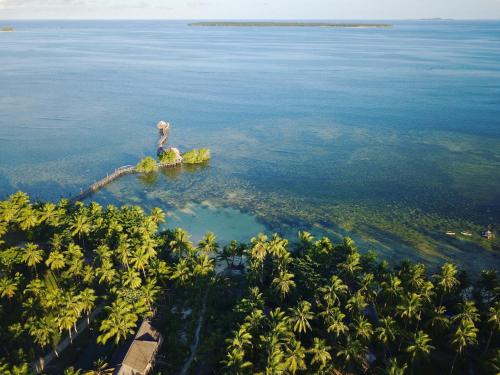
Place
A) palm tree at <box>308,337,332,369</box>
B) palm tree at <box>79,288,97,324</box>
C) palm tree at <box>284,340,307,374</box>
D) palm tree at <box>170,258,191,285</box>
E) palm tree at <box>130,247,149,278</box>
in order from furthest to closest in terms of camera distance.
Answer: palm tree at <box>130,247,149,278</box> → palm tree at <box>170,258,191,285</box> → palm tree at <box>79,288,97,324</box> → palm tree at <box>308,337,332,369</box> → palm tree at <box>284,340,307,374</box>

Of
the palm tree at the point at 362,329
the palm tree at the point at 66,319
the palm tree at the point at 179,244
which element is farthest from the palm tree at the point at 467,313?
the palm tree at the point at 66,319

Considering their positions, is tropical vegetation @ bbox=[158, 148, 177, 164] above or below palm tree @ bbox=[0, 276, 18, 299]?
above

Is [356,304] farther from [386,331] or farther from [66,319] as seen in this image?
[66,319]

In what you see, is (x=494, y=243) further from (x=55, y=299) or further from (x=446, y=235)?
(x=55, y=299)

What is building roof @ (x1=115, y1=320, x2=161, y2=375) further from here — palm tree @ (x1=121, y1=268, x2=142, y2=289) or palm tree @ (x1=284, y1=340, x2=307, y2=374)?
palm tree @ (x1=284, y1=340, x2=307, y2=374)

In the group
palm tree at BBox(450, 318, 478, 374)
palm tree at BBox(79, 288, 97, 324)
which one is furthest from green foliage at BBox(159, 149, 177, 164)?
palm tree at BBox(450, 318, 478, 374)

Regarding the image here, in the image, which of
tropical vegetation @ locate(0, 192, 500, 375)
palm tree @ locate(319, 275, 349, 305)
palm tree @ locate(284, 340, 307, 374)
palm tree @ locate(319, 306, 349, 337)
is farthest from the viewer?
palm tree @ locate(319, 275, 349, 305)

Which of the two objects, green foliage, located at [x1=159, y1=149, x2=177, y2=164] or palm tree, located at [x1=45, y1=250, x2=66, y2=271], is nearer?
palm tree, located at [x1=45, y1=250, x2=66, y2=271]

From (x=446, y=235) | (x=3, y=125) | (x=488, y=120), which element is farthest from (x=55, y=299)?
(x=488, y=120)
